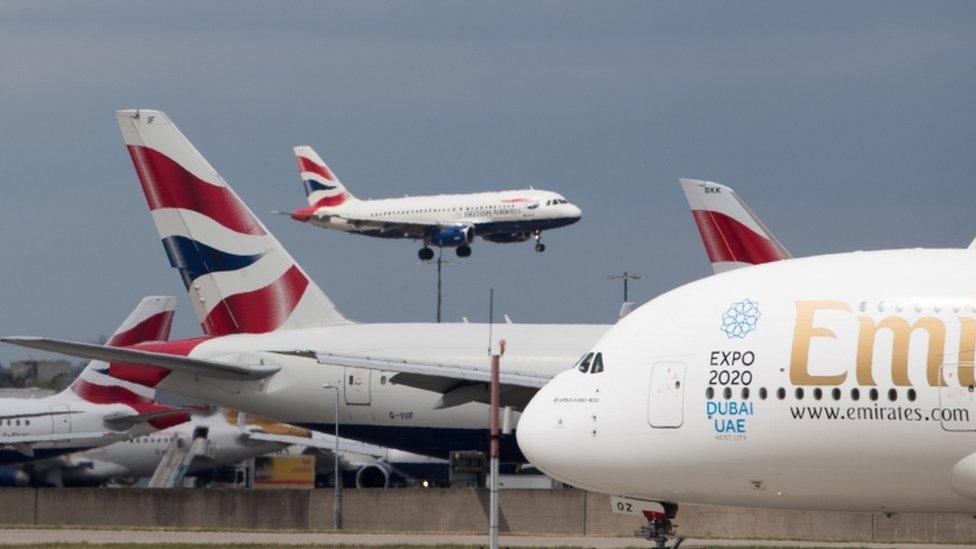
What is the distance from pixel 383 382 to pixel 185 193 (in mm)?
6591

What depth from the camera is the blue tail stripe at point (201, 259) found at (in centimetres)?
4269

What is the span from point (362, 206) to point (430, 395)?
256 feet

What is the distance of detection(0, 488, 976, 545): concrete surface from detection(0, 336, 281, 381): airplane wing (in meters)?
2.66

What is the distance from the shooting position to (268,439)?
71.8 meters

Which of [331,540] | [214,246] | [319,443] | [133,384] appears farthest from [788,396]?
[319,443]

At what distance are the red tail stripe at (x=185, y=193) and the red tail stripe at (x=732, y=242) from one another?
391 inches

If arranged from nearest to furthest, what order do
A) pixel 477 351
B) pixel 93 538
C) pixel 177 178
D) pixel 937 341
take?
1. pixel 937 341
2. pixel 93 538
3. pixel 477 351
4. pixel 177 178

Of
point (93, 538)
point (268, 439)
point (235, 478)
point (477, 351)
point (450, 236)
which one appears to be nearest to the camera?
point (93, 538)

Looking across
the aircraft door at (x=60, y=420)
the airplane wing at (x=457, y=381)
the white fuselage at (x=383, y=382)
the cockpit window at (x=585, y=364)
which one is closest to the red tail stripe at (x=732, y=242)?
the white fuselage at (x=383, y=382)

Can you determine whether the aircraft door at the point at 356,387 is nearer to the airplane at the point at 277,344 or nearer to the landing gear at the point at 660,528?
the airplane at the point at 277,344

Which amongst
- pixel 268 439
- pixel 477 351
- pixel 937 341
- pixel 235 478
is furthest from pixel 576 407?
pixel 235 478

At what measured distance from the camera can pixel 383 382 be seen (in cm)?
4009

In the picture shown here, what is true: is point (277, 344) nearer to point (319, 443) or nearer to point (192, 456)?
point (319, 443)

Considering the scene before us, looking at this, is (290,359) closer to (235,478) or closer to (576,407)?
(576,407)
